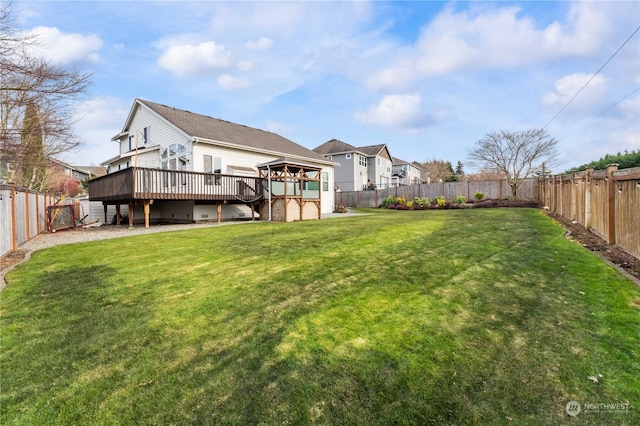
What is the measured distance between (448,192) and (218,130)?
18523 millimetres

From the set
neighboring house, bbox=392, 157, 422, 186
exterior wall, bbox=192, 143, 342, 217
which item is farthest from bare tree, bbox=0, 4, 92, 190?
neighboring house, bbox=392, 157, 422, 186

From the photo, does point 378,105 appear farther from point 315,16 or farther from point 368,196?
point 315,16

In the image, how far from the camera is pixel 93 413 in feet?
6.55

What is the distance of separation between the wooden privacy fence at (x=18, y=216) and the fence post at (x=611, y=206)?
1289cm

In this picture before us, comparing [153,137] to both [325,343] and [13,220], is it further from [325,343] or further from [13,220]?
[325,343]

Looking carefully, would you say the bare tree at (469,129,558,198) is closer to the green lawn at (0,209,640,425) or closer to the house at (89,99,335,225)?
the house at (89,99,335,225)

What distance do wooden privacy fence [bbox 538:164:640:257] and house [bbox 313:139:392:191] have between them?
1065 inches

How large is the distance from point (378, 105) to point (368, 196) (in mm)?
8786

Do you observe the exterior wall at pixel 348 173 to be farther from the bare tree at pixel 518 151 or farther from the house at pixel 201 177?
the house at pixel 201 177

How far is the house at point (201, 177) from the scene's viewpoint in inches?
504

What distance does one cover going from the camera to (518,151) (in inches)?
971

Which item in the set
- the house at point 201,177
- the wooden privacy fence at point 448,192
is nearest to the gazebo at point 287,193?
the house at point 201,177

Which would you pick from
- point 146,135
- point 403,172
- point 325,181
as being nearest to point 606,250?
point 325,181

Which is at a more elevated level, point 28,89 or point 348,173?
point 348,173
